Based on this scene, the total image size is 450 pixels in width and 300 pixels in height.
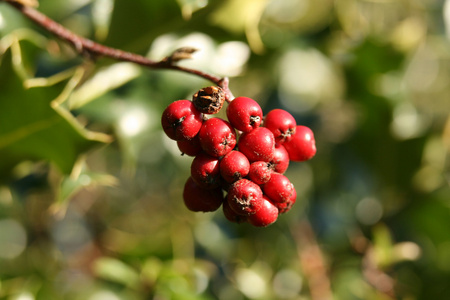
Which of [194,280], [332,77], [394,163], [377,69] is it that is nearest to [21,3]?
[194,280]

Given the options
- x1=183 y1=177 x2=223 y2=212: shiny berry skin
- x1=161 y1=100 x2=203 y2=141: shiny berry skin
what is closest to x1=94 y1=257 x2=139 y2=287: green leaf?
x1=183 y1=177 x2=223 y2=212: shiny berry skin

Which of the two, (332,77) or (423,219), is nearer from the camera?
(423,219)

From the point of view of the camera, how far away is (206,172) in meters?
0.85

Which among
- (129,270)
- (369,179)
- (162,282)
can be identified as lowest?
(129,270)

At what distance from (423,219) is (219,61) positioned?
1.05 m

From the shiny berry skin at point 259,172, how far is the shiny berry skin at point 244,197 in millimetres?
27

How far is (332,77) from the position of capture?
2.59 metres

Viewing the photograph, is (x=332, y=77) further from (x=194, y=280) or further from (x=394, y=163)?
(x=194, y=280)

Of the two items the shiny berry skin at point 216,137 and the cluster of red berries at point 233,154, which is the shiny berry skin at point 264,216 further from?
the shiny berry skin at point 216,137

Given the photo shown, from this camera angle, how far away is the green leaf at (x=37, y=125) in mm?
1213

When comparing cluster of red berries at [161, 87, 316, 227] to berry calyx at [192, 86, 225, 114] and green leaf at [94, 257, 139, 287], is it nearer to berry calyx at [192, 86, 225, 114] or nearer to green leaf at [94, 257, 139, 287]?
berry calyx at [192, 86, 225, 114]

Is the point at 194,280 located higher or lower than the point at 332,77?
lower

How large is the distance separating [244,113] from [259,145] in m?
0.06

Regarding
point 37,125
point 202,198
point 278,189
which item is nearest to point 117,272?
point 37,125
